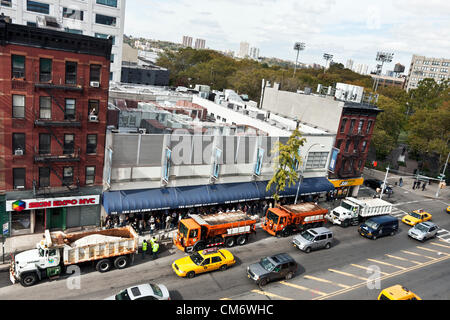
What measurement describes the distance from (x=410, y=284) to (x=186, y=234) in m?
18.6

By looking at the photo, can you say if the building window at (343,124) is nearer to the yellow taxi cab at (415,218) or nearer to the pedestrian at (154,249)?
the yellow taxi cab at (415,218)

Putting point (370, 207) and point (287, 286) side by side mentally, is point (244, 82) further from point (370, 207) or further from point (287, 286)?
point (287, 286)

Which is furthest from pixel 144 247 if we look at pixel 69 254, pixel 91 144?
pixel 91 144

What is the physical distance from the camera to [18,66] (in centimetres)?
2544

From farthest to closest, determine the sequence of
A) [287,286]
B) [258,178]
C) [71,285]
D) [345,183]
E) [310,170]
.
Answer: [345,183] < [310,170] < [258,178] < [287,286] < [71,285]

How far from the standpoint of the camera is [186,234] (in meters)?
27.7

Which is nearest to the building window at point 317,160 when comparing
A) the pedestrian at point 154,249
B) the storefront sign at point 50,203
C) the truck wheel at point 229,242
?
the truck wheel at point 229,242

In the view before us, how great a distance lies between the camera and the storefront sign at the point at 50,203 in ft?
88.5

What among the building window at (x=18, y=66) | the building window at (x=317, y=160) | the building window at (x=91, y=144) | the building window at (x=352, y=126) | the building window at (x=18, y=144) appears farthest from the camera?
the building window at (x=352, y=126)

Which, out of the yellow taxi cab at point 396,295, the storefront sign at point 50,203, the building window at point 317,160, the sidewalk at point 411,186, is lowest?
the sidewalk at point 411,186

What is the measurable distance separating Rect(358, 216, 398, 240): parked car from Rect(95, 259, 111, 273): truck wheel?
1021 inches

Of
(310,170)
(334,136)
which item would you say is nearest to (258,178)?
(310,170)

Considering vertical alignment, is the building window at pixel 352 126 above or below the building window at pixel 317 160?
above

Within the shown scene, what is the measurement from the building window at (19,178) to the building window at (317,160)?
1213 inches
